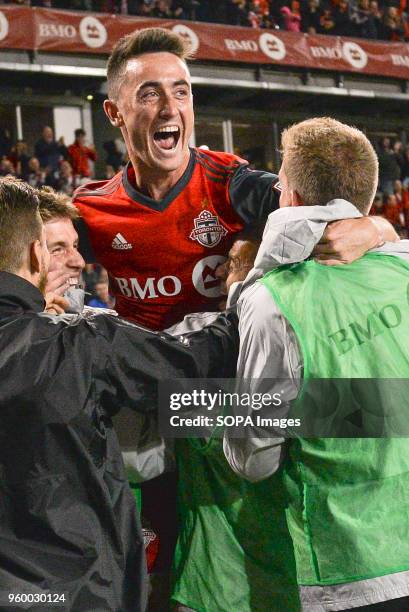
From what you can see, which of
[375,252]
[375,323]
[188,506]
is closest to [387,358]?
[375,323]

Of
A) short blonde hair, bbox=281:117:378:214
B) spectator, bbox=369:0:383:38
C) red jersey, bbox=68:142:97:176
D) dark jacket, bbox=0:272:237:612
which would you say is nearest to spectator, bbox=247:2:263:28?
spectator, bbox=369:0:383:38

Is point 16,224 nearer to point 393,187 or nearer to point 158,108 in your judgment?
point 158,108

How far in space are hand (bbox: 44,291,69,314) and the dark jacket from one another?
514mm

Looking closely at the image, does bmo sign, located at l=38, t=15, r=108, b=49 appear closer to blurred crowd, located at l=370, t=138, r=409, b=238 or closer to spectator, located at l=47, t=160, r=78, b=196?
spectator, located at l=47, t=160, r=78, b=196

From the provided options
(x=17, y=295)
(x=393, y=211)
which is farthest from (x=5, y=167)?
(x=17, y=295)

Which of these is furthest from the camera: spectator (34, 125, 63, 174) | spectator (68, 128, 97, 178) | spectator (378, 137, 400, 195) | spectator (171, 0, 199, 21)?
spectator (378, 137, 400, 195)

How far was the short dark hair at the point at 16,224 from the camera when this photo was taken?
6.48 feet

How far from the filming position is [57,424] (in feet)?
5.91

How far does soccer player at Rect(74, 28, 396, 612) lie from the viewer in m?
2.77

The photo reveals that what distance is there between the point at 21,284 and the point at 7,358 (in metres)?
0.19

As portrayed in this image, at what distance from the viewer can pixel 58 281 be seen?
2.63 meters

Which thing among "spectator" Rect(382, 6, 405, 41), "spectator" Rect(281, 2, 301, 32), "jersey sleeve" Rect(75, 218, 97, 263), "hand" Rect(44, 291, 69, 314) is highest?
"spectator" Rect(382, 6, 405, 41)

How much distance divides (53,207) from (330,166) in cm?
107

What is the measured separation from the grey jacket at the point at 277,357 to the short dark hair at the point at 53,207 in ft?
3.07
